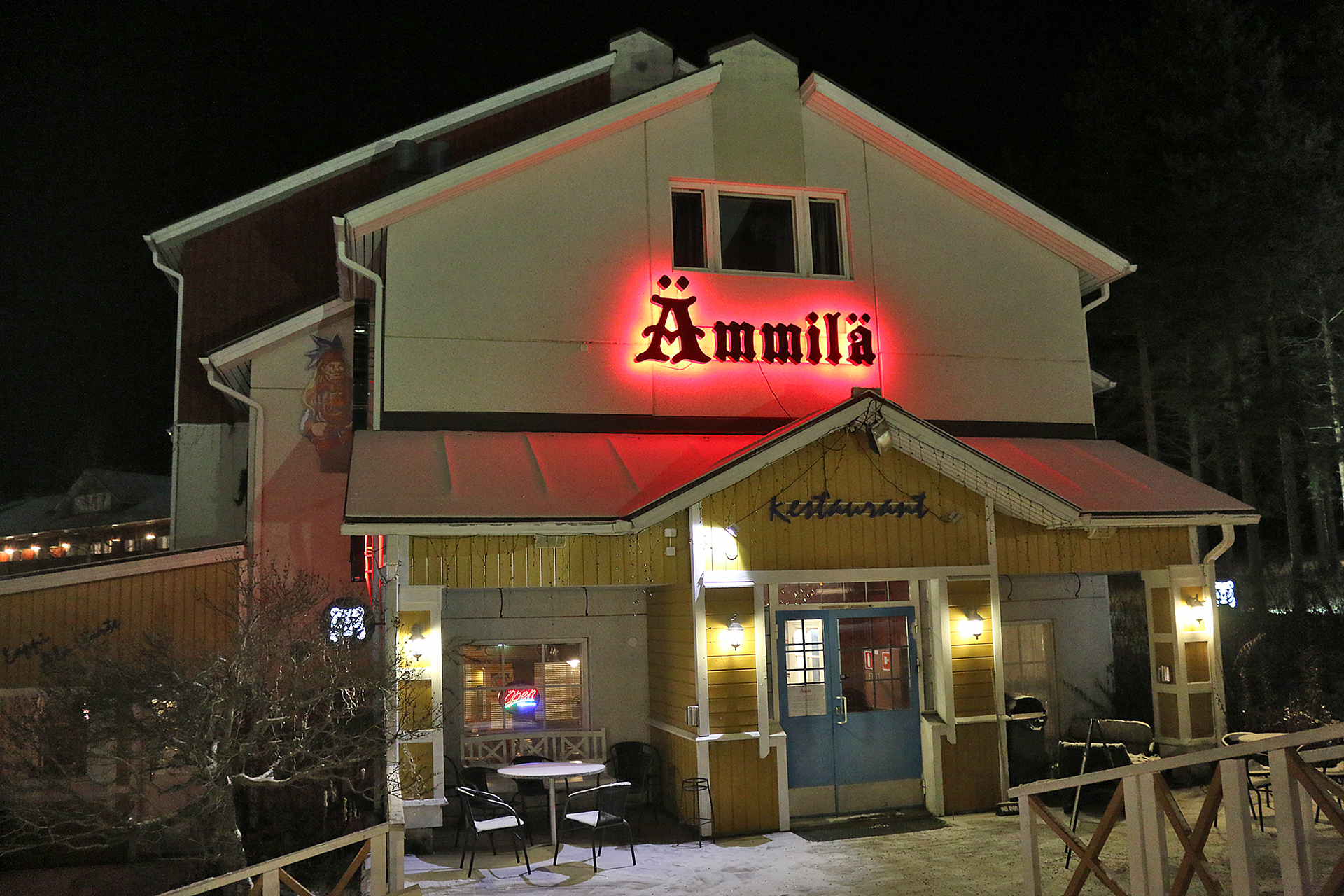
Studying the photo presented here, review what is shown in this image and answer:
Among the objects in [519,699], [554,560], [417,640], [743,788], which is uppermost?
[554,560]

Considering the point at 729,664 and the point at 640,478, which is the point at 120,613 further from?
the point at 729,664

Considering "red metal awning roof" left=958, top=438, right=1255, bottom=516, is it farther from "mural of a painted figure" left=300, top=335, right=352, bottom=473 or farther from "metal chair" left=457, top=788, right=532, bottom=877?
"mural of a painted figure" left=300, top=335, right=352, bottom=473

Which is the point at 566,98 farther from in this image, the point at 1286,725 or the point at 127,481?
the point at 127,481

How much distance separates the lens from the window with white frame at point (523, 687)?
12812 mm

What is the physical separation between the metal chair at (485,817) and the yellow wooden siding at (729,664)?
228 cm

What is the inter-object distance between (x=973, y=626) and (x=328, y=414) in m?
8.89

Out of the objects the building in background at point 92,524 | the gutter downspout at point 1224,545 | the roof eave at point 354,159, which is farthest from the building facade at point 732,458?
the building in background at point 92,524

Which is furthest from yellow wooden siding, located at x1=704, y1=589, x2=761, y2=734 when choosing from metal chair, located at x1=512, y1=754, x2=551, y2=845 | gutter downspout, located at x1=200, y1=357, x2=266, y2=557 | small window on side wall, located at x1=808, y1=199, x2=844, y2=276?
gutter downspout, located at x1=200, y1=357, x2=266, y2=557

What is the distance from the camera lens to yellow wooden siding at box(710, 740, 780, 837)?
1098cm

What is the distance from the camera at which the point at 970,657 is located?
1199 centimetres

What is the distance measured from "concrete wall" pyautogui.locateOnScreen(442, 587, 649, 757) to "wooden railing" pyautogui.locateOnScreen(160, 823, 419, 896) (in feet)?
15.9

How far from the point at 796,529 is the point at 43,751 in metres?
7.26

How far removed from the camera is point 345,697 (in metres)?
8.92

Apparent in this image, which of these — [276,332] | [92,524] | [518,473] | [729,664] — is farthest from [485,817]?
[92,524]
